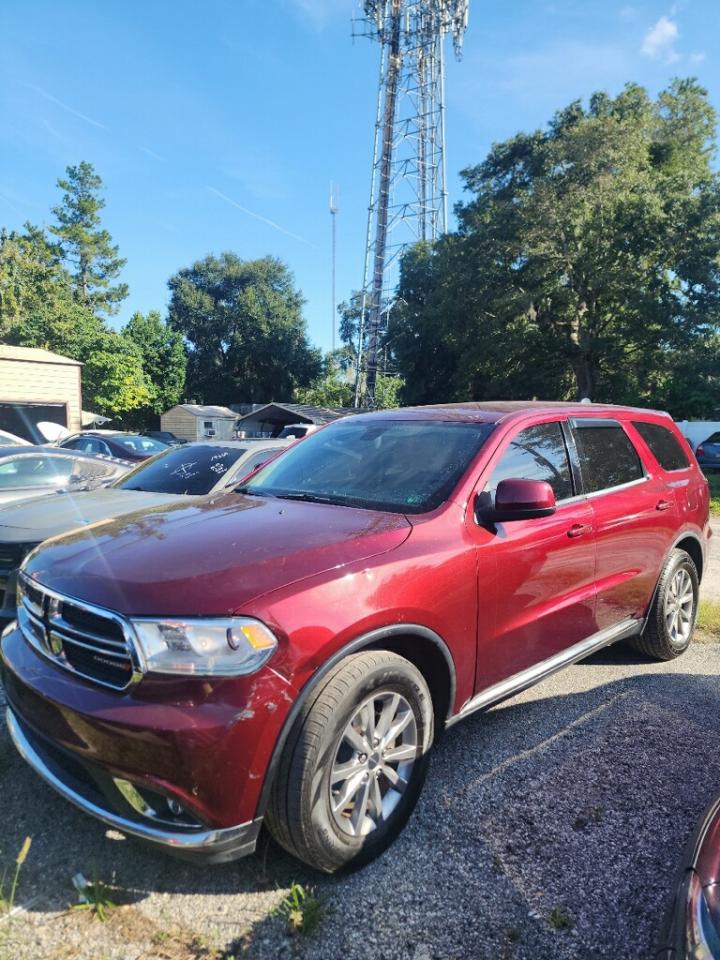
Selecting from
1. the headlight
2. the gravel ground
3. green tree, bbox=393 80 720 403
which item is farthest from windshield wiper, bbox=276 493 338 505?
green tree, bbox=393 80 720 403

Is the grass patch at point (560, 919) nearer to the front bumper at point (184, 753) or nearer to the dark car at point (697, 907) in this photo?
the dark car at point (697, 907)

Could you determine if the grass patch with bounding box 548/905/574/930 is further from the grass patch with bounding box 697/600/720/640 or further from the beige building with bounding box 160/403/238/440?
the beige building with bounding box 160/403/238/440

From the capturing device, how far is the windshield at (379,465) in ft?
9.66

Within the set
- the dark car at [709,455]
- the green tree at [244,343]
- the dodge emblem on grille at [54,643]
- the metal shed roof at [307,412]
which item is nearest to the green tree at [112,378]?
the metal shed roof at [307,412]

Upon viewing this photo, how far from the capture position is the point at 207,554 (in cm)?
231

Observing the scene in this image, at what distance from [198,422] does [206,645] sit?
4571 centimetres

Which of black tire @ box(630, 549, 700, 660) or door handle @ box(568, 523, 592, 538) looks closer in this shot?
door handle @ box(568, 523, 592, 538)

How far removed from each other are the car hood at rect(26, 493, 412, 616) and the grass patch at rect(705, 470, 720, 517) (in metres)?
8.77

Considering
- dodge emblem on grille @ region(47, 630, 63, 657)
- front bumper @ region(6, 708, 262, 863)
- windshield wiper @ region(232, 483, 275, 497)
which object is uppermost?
windshield wiper @ region(232, 483, 275, 497)

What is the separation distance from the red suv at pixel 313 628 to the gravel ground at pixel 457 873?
237 millimetres

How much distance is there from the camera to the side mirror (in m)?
2.71

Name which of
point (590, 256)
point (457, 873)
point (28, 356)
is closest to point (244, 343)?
point (28, 356)

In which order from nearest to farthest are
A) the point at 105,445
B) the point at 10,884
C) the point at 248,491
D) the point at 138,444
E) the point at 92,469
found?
the point at 10,884 → the point at 248,491 → the point at 92,469 → the point at 105,445 → the point at 138,444

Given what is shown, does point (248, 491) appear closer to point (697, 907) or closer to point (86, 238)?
point (697, 907)
